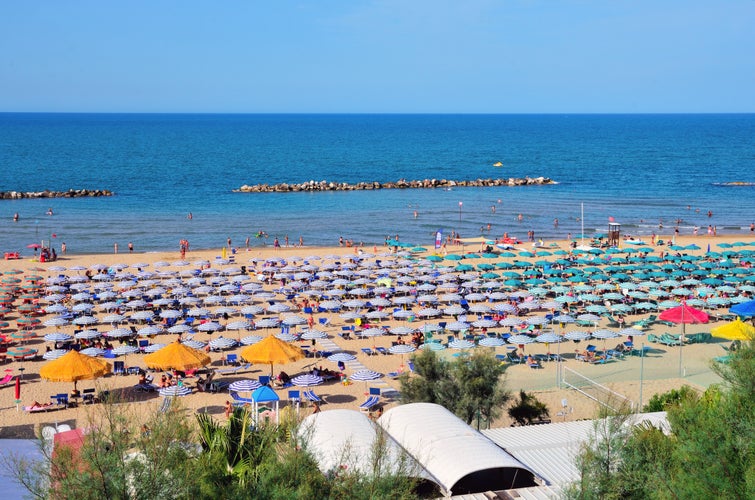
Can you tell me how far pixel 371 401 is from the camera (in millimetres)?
19062

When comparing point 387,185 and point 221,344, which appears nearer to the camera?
point 221,344

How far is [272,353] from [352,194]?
5538cm

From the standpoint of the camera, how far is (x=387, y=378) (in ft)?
71.7

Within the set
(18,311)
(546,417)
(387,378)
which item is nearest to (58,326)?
(18,311)

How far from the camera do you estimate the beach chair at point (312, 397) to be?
64.1ft

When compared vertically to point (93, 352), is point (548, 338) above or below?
below

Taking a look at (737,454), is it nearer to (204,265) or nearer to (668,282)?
(668,282)

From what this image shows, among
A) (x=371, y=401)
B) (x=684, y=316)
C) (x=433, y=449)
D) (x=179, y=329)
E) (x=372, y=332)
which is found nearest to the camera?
(x=433, y=449)

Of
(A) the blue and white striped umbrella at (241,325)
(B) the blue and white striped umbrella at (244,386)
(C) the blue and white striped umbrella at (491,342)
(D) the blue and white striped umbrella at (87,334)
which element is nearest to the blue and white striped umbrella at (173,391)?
(B) the blue and white striped umbrella at (244,386)

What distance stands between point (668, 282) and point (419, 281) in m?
10.1

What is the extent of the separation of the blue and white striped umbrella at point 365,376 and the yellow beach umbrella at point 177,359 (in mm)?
3943

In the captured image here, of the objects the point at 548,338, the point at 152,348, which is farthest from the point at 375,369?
the point at 152,348

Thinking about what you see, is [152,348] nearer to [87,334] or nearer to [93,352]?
[93,352]

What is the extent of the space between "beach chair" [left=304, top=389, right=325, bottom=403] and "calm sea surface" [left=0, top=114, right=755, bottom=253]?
2866cm
